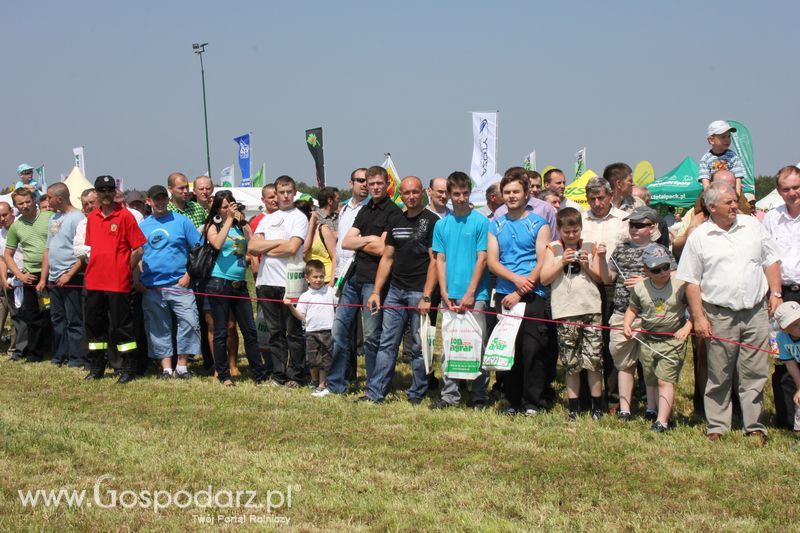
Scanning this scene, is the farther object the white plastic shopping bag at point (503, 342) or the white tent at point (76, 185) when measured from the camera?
the white tent at point (76, 185)

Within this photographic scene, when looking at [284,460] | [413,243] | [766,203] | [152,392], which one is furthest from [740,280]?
[766,203]


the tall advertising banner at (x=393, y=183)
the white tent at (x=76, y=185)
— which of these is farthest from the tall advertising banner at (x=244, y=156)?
the tall advertising banner at (x=393, y=183)

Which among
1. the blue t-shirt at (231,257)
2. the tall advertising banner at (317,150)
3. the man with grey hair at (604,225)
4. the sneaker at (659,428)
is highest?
the tall advertising banner at (317,150)

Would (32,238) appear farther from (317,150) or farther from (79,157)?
(79,157)

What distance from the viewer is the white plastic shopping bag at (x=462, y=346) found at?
734 cm

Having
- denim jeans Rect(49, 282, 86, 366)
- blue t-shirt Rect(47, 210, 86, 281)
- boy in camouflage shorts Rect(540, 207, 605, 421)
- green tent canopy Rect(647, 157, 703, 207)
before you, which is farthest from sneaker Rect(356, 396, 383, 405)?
green tent canopy Rect(647, 157, 703, 207)

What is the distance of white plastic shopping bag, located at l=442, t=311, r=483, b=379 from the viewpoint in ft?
24.1

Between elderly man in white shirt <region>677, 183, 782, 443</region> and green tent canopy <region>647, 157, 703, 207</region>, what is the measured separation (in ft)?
55.0

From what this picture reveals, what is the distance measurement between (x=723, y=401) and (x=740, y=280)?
3.03ft

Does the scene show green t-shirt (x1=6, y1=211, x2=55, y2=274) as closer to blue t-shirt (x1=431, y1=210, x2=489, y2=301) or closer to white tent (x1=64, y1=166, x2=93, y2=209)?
blue t-shirt (x1=431, y1=210, x2=489, y2=301)

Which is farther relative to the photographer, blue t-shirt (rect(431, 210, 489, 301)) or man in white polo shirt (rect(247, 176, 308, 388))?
man in white polo shirt (rect(247, 176, 308, 388))

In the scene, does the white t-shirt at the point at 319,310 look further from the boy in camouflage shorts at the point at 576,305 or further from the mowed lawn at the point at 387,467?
the boy in camouflage shorts at the point at 576,305

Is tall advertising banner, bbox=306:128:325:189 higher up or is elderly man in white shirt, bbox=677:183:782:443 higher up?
tall advertising banner, bbox=306:128:325:189

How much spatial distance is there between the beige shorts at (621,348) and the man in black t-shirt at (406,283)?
1.61 metres
